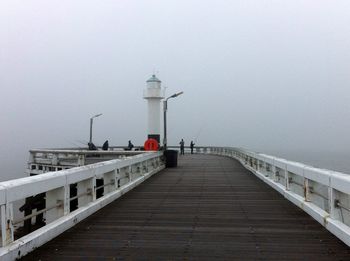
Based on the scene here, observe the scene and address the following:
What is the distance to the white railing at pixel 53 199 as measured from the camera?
5914 mm

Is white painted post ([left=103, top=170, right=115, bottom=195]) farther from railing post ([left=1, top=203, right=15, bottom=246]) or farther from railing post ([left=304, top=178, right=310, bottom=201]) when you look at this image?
railing post ([left=1, top=203, right=15, bottom=246])

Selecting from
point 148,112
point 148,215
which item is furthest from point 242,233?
point 148,112

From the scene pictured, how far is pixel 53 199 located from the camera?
26.7 ft

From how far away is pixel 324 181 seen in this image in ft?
26.5

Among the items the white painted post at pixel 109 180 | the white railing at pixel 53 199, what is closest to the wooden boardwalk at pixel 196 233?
the white railing at pixel 53 199

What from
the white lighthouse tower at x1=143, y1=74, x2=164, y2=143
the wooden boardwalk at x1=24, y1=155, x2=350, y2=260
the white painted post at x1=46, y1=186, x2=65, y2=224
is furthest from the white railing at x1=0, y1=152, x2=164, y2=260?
the white lighthouse tower at x1=143, y1=74, x2=164, y2=143

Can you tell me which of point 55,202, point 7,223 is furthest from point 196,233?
point 7,223

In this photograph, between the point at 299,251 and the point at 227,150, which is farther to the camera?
the point at 227,150

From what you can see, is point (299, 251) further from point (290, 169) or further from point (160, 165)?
point (160, 165)

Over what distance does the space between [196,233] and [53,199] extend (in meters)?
2.60

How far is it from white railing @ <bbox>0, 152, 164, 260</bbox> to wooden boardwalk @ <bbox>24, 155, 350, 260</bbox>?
0.18m

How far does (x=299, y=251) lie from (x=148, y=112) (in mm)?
37863

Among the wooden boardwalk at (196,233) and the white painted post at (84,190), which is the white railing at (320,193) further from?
the white painted post at (84,190)

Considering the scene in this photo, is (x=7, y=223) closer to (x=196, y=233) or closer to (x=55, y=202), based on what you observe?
(x=55, y=202)
